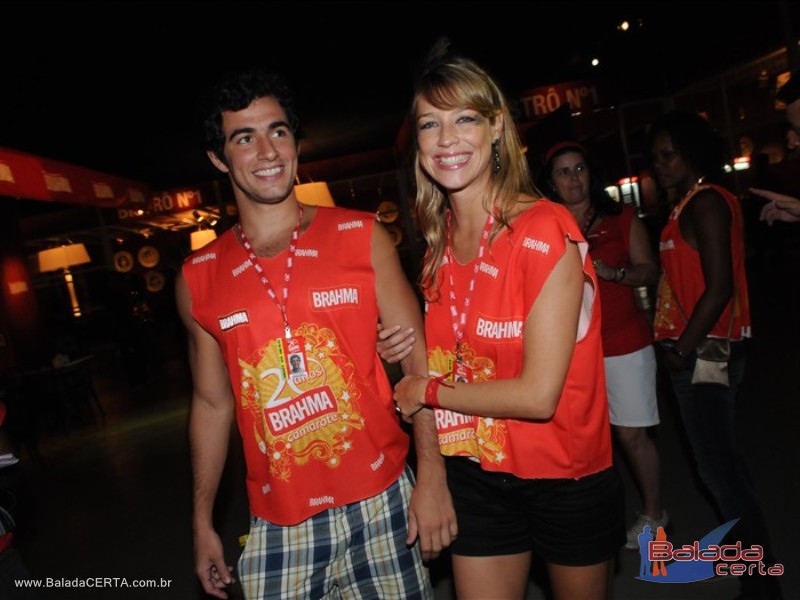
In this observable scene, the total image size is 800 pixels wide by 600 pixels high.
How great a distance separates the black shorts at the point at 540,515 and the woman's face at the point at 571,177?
1608 millimetres

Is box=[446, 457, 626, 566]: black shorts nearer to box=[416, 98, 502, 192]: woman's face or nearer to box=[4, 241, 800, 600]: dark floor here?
box=[416, 98, 502, 192]: woman's face

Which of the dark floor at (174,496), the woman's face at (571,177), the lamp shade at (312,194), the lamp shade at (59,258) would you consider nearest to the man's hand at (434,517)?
the dark floor at (174,496)

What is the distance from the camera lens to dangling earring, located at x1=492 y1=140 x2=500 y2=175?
1662 mm

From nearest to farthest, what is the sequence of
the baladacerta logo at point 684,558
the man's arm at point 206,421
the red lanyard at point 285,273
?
the red lanyard at point 285,273 < the man's arm at point 206,421 < the baladacerta logo at point 684,558

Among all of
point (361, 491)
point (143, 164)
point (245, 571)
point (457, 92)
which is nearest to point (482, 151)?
point (457, 92)

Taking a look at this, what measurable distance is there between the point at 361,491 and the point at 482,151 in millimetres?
1006

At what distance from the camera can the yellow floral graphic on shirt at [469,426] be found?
1568 mm

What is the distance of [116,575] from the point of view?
369 centimetres

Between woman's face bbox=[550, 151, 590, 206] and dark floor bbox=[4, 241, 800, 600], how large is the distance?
5.82 feet

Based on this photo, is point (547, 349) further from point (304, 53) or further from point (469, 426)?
point (304, 53)

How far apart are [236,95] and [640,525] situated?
2678 mm

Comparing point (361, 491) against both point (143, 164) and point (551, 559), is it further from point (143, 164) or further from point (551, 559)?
point (143, 164)

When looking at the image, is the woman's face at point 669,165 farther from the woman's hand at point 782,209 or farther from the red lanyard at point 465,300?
the red lanyard at point 465,300

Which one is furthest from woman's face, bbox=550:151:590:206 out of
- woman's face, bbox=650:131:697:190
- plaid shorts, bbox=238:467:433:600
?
plaid shorts, bbox=238:467:433:600
